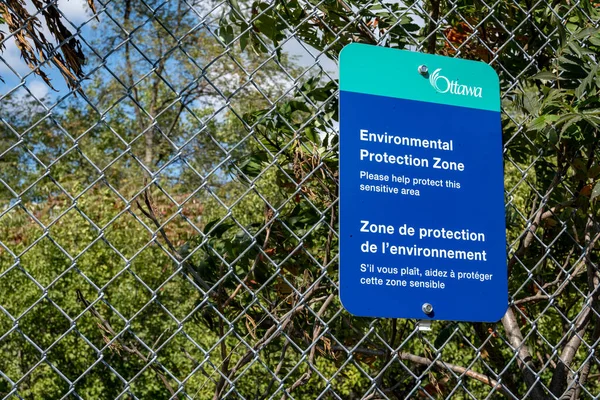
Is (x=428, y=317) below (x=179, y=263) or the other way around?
below

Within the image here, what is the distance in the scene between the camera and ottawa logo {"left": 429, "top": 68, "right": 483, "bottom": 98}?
81.4 inches

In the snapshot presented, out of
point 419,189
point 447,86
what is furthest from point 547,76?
point 419,189

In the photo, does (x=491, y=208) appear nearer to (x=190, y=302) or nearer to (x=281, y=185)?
(x=281, y=185)

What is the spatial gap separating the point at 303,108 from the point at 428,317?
2.61 feet

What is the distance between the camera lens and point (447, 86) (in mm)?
2082

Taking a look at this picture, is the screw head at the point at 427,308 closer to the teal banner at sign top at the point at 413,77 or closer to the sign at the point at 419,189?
the sign at the point at 419,189

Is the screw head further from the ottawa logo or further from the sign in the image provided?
the ottawa logo

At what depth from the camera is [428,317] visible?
192 centimetres

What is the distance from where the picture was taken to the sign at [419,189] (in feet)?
6.16

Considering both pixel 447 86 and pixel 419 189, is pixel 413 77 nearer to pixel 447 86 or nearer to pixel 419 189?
pixel 447 86

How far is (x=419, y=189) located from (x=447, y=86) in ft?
1.06


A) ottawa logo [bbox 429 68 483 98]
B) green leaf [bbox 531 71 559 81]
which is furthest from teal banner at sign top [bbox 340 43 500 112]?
green leaf [bbox 531 71 559 81]

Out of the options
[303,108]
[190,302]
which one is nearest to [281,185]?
[303,108]

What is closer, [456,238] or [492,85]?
[456,238]
